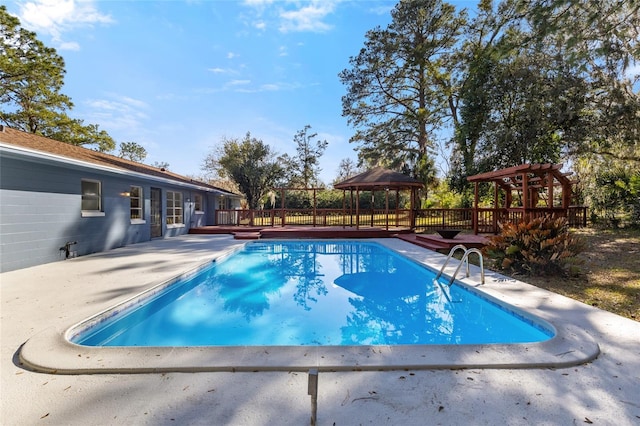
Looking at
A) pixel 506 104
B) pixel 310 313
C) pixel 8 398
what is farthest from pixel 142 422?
pixel 506 104

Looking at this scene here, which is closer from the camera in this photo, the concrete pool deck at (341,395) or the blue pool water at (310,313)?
the concrete pool deck at (341,395)

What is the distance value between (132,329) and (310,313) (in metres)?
2.59

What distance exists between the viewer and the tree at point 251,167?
21.5 m

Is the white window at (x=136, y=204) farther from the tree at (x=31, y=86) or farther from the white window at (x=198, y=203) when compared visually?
the tree at (x=31, y=86)

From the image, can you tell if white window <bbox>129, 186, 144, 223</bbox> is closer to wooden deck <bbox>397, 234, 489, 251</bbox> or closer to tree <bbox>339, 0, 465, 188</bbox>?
wooden deck <bbox>397, 234, 489, 251</bbox>

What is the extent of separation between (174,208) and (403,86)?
16.2 meters

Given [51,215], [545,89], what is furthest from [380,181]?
[51,215]

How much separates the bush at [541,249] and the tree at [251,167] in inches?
707

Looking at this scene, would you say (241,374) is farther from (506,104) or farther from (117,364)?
Answer: (506,104)

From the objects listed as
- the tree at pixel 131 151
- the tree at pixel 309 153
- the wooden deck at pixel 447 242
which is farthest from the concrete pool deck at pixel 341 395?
the tree at pixel 131 151

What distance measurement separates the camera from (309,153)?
31156 millimetres

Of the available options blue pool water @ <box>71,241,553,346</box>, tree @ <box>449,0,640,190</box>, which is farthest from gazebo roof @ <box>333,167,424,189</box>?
blue pool water @ <box>71,241,553,346</box>

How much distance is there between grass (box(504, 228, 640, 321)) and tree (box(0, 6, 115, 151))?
2529cm

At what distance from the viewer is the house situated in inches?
242
